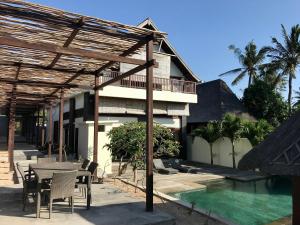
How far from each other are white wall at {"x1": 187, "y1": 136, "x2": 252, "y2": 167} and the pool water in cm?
377

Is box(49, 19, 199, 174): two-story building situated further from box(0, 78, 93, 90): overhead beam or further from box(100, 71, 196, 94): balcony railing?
box(0, 78, 93, 90): overhead beam

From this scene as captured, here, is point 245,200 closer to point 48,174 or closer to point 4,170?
point 48,174

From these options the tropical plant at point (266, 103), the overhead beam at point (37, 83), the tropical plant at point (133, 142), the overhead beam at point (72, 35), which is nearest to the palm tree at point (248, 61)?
the tropical plant at point (266, 103)

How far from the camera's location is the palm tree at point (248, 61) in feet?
111

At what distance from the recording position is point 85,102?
64.8 feet

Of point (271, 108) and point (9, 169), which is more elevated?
point (271, 108)

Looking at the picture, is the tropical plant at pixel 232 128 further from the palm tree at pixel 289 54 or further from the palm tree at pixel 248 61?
the palm tree at pixel 248 61

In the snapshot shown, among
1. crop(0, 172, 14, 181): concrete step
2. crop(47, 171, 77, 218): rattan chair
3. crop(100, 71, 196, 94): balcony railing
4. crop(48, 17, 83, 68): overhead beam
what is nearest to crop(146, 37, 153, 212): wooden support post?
crop(47, 171, 77, 218): rattan chair

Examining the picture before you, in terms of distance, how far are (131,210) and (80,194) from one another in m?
2.03

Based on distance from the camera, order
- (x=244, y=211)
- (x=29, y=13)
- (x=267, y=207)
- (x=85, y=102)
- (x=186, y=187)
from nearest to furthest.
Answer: (x=29, y=13) → (x=244, y=211) → (x=267, y=207) → (x=186, y=187) → (x=85, y=102)

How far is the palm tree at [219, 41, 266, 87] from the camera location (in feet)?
111

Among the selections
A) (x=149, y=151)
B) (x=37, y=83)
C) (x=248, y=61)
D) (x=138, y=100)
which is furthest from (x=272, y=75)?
(x=149, y=151)

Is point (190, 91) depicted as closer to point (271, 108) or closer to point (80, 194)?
point (271, 108)

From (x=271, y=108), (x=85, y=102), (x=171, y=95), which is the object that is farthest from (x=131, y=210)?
(x=271, y=108)
